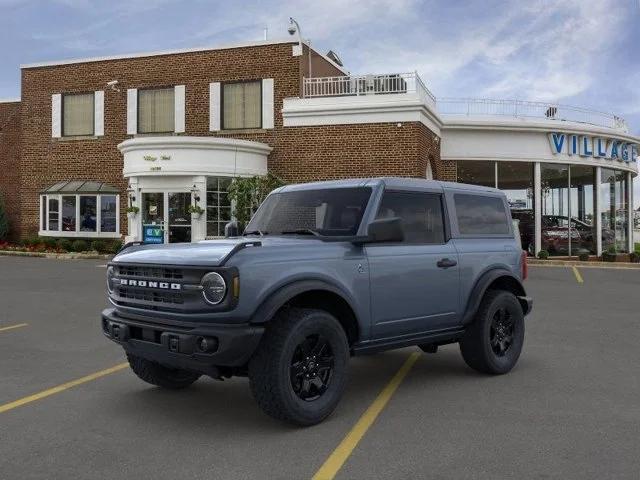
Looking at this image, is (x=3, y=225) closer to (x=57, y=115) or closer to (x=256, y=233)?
(x=57, y=115)

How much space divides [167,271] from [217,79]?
20.3m

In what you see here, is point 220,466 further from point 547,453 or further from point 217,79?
point 217,79

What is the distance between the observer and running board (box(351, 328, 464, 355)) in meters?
5.26

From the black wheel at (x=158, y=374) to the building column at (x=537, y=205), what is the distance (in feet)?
68.9

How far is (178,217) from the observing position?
2208 centimetres

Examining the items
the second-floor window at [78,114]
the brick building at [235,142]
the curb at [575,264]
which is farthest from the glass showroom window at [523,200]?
the second-floor window at [78,114]

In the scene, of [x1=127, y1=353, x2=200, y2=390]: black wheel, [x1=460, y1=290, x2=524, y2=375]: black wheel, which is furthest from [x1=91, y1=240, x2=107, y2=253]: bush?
[x1=460, y1=290, x2=524, y2=375]: black wheel

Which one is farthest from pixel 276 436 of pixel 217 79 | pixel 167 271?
pixel 217 79

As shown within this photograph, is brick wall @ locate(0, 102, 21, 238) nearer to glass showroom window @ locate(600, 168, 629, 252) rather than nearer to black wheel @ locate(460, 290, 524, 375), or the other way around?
glass showroom window @ locate(600, 168, 629, 252)

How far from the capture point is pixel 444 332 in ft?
19.4

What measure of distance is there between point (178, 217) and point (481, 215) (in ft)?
55.0

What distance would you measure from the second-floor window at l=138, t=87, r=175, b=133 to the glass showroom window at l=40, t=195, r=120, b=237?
10.0 ft

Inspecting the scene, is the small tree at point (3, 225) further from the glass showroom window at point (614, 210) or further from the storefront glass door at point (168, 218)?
the glass showroom window at point (614, 210)

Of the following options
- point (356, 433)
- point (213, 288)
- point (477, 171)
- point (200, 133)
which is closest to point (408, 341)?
point (356, 433)
